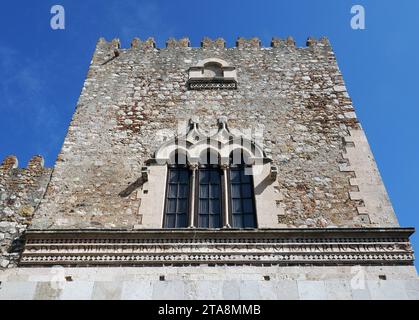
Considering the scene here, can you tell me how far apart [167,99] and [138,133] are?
1.36m

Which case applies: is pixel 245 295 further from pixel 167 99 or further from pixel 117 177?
pixel 167 99

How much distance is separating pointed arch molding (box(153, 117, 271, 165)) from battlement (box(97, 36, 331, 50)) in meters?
3.81

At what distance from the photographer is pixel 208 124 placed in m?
10.3

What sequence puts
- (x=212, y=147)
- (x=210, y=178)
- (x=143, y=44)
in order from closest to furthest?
(x=210, y=178), (x=212, y=147), (x=143, y=44)

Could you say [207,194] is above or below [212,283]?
above

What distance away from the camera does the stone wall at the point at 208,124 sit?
8.59 metres

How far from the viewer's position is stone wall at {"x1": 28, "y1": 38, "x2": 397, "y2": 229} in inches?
338

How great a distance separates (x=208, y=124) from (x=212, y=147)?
0.82m

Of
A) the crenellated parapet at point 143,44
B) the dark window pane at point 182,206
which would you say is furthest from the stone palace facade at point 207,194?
the crenellated parapet at point 143,44

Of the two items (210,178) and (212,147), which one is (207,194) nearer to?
(210,178)

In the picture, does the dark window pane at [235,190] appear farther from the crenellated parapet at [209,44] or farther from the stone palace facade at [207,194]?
the crenellated parapet at [209,44]

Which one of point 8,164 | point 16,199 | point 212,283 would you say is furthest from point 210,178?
point 8,164

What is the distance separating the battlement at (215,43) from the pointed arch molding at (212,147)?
12.5 feet
